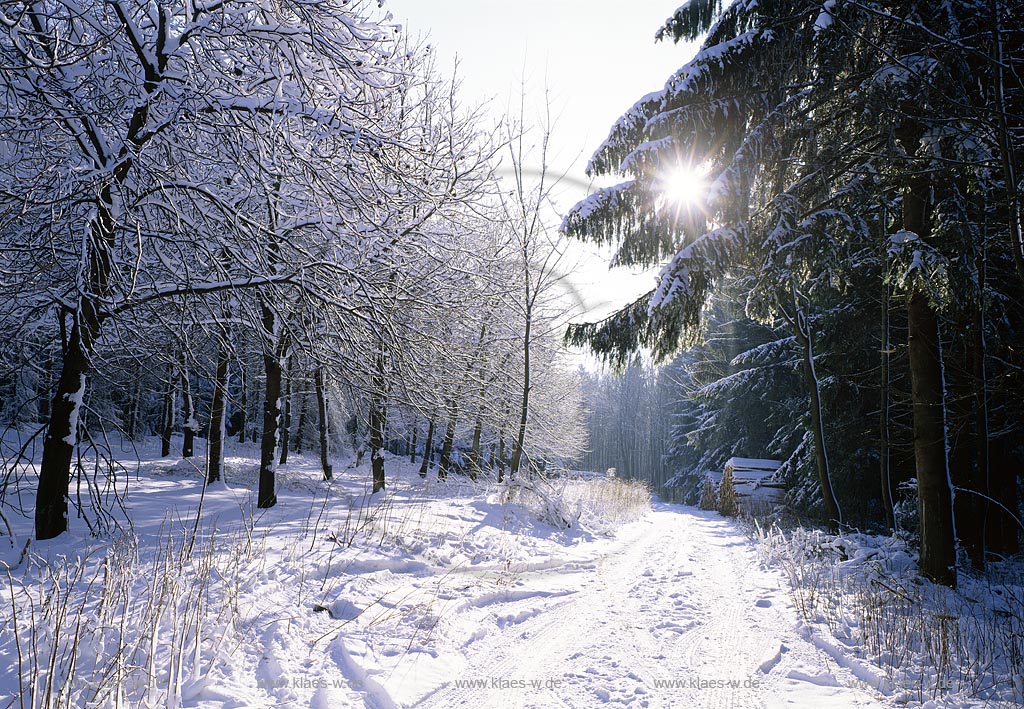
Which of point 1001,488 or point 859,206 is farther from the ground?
point 859,206

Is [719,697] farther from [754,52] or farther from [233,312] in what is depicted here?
[754,52]

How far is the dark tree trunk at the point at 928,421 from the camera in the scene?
5.97 m

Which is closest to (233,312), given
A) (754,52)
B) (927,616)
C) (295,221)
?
(295,221)

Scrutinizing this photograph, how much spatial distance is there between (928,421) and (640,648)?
4640 millimetres

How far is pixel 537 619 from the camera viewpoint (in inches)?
185

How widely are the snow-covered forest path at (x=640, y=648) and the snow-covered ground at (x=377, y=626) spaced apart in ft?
0.06

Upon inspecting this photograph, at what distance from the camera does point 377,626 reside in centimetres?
398

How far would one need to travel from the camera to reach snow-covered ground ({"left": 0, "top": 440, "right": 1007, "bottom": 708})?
2.73 metres

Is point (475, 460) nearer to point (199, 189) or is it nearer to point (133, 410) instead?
point (199, 189)

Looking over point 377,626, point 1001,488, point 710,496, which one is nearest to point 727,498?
point 710,496

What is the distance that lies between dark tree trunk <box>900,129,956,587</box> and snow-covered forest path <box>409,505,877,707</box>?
1803 mm

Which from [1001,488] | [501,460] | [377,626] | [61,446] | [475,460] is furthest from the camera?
[501,460]

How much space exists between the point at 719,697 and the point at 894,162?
549cm

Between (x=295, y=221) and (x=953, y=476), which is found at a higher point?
(x=295, y=221)
